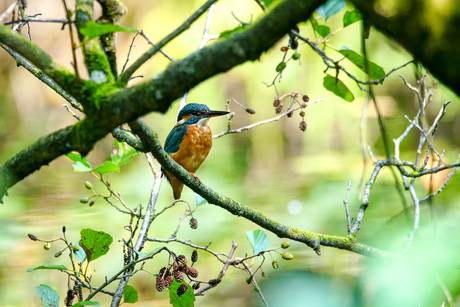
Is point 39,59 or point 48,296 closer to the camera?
point 39,59

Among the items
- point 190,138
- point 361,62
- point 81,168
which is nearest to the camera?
point 361,62

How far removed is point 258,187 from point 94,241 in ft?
14.1

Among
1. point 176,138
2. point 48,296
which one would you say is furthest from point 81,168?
point 176,138

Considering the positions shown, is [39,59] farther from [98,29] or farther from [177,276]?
[177,276]

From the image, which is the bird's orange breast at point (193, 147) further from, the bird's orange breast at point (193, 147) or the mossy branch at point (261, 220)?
the mossy branch at point (261, 220)

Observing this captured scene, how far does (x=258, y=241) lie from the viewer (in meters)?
1.79

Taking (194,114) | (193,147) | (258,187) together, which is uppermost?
(258,187)

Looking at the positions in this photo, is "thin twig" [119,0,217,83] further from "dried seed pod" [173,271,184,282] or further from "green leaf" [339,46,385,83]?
"dried seed pod" [173,271,184,282]

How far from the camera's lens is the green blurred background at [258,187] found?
345cm

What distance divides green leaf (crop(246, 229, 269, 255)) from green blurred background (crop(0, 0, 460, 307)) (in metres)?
0.48

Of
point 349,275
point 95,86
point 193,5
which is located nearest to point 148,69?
point 193,5

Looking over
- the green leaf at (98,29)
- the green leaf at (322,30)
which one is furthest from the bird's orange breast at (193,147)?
the green leaf at (98,29)

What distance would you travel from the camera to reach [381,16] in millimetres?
739

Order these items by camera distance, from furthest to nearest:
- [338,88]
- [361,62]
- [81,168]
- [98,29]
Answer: [81,168] < [338,88] < [361,62] < [98,29]
